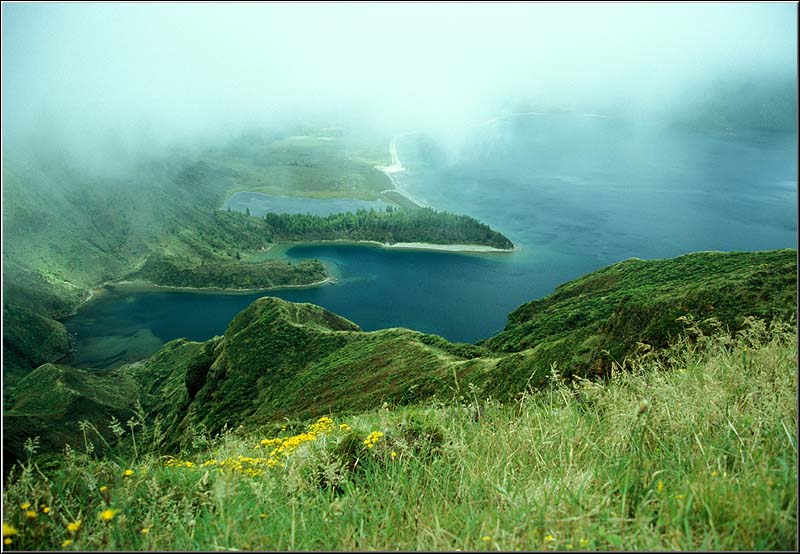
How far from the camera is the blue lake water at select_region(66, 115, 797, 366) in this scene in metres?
96.6

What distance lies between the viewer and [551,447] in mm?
4344

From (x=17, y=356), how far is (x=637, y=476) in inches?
3781

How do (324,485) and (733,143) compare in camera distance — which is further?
(733,143)

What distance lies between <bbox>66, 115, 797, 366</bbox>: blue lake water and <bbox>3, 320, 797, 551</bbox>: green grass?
8045cm

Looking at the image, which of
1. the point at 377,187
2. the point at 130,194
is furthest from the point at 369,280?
the point at 130,194

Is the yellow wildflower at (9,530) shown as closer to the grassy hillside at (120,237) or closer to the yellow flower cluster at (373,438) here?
the yellow flower cluster at (373,438)

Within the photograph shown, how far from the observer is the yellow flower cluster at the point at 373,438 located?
15.8ft

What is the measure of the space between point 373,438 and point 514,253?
Answer: 382 feet

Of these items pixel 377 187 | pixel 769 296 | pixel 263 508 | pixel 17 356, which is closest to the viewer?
pixel 263 508

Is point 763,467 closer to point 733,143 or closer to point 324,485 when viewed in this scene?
point 324,485

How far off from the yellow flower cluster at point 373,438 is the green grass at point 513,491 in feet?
0.11

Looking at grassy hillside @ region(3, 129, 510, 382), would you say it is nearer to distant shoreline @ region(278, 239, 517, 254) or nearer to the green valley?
distant shoreline @ region(278, 239, 517, 254)

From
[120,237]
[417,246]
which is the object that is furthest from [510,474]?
[120,237]

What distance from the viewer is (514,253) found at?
118250mm
